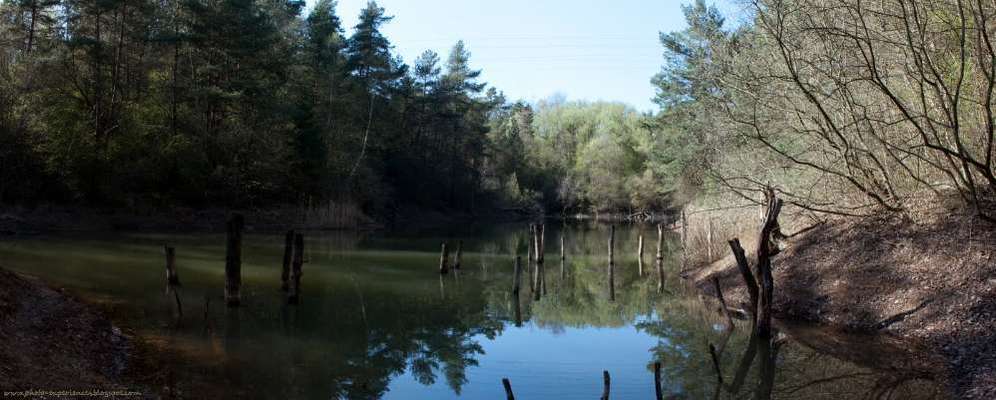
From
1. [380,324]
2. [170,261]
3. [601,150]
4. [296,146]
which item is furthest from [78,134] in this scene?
[601,150]

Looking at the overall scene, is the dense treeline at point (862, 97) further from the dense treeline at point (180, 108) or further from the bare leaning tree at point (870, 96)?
the dense treeline at point (180, 108)

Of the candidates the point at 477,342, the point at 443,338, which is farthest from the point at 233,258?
the point at 477,342

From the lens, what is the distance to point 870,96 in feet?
46.6

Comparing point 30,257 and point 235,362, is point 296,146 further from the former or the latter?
point 235,362

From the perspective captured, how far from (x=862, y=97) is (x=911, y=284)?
4.36 metres

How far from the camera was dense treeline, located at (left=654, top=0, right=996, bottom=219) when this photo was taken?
10.5 meters

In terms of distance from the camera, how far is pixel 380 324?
1404cm

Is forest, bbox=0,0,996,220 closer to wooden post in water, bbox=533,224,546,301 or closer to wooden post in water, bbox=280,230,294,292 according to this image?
wooden post in water, bbox=533,224,546,301

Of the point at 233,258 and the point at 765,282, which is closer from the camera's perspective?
the point at 765,282

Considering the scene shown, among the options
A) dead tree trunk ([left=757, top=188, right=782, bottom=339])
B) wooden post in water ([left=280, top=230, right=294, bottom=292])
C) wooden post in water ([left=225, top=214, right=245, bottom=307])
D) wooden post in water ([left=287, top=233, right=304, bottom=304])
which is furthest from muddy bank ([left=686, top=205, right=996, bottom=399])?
wooden post in water ([left=225, top=214, right=245, bottom=307])

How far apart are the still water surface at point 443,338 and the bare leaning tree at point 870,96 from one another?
3905 mm

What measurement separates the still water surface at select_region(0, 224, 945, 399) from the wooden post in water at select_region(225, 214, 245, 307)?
15.2 inches

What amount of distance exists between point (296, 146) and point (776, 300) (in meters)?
32.6

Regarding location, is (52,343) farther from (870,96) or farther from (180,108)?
(180,108)
